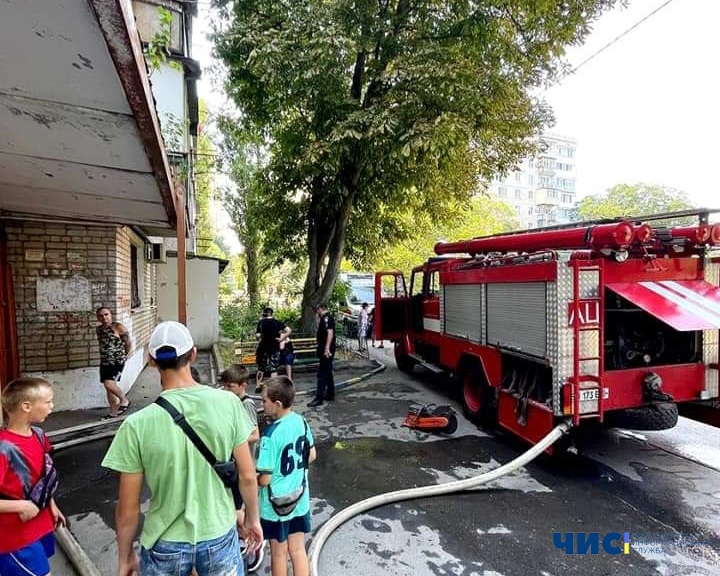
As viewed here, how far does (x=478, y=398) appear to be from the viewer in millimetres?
6621

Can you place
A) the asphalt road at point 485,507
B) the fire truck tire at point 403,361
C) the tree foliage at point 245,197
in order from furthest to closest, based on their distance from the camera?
the tree foliage at point 245,197 < the fire truck tire at point 403,361 < the asphalt road at point 485,507

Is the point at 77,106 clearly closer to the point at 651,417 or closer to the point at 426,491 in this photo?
the point at 426,491

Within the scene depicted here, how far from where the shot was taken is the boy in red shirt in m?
2.12

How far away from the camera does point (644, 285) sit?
461cm

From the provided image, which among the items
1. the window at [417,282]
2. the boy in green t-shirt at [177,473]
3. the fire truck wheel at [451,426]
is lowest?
the fire truck wheel at [451,426]

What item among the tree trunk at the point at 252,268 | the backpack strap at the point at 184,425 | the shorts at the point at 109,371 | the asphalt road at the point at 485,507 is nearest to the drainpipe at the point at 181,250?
the asphalt road at the point at 485,507

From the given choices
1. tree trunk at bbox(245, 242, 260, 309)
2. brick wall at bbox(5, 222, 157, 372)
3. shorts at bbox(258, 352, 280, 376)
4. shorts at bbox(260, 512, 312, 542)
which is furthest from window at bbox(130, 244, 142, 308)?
tree trunk at bbox(245, 242, 260, 309)

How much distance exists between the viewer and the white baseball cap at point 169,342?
5.96ft

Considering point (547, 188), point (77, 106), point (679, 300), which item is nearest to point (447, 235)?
point (679, 300)

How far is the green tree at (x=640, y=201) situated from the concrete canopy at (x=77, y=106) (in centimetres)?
3793

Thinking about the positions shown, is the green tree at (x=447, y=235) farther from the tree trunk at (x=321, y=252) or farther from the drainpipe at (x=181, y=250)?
the drainpipe at (x=181, y=250)

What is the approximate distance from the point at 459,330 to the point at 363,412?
6.71 feet

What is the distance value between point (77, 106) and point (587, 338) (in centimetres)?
465

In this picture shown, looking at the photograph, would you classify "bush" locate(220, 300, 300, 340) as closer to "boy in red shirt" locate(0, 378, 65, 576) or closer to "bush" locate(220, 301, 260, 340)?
"bush" locate(220, 301, 260, 340)
